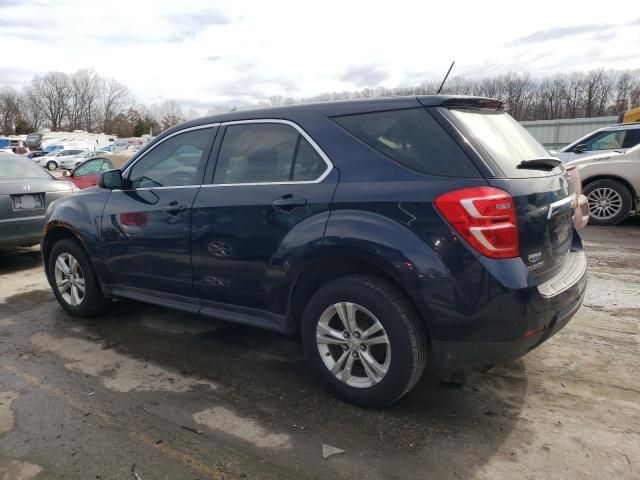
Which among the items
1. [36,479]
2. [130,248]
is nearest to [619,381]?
[36,479]

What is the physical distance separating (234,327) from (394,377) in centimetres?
196

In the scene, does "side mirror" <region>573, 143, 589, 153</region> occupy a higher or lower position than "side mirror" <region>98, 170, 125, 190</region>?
lower

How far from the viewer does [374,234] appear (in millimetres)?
2635

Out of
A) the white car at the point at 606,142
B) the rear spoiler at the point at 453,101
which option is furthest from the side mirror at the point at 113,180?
the white car at the point at 606,142

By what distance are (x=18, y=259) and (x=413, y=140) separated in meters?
6.89

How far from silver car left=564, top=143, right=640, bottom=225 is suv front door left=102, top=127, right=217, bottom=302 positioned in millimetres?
6971

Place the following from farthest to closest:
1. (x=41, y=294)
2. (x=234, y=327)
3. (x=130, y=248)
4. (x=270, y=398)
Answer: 1. (x=41, y=294)
2. (x=234, y=327)
3. (x=130, y=248)
4. (x=270, y=398)

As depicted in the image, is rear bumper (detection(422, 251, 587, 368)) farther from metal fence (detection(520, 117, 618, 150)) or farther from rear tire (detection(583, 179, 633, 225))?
metal fence (detection(520, 117, 618, 150))

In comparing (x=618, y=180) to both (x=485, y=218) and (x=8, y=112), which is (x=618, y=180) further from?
(x=8, y=112)

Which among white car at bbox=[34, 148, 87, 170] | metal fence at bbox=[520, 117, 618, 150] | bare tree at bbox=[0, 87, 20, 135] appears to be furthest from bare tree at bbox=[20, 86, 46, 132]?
metal fence at bbox=[520, 117, 618, 150]

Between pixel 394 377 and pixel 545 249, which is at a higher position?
pixel 545 249

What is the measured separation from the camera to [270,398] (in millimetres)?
3068

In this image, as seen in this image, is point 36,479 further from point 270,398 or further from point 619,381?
point 619,381

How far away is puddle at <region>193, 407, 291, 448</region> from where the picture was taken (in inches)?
103
